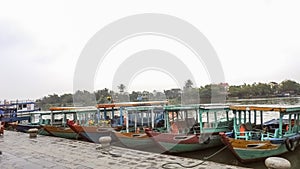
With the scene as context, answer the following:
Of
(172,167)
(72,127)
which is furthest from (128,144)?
(172,167)

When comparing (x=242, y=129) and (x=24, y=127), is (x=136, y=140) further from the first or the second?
(x=24, y=127)

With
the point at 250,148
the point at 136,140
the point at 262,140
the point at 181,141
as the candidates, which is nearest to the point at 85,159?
the point at 181,141

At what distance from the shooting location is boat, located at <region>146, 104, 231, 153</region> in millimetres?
10211

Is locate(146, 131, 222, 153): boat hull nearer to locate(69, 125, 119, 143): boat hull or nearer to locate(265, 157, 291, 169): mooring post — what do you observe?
locate(69, 125, 119, 143): boat hull

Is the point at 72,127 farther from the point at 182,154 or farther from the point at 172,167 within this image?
the point at 172,167

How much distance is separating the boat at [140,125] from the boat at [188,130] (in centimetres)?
66

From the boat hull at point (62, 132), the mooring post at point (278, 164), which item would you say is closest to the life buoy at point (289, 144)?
the mooring post at point (278, 164)

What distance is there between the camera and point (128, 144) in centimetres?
1163

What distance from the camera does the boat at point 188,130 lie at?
10.2 metres

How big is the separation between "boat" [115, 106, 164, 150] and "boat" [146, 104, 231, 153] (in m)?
0.66

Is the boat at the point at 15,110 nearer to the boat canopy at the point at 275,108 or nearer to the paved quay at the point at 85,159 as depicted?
the paved quay at the point at 85,159

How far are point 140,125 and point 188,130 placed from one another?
9.04 feet

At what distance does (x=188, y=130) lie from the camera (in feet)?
38.4

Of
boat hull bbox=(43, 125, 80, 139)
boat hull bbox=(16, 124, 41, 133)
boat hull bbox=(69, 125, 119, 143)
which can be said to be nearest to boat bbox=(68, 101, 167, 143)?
boat hull bbox=(69, 125, 119, 143)
